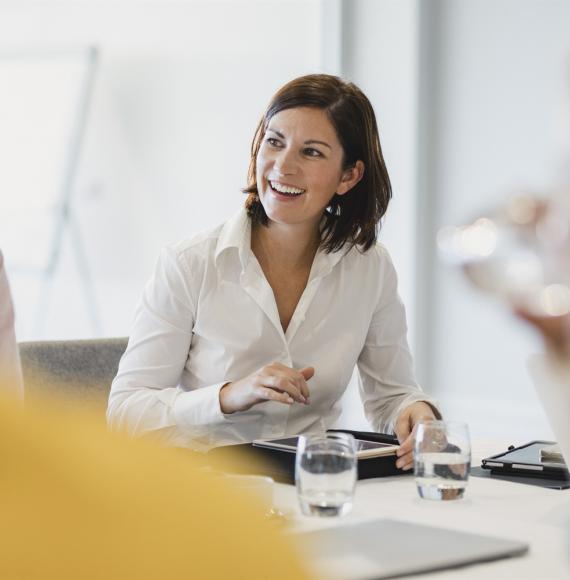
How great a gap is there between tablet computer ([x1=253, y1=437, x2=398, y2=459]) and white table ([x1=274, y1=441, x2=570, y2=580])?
4cm

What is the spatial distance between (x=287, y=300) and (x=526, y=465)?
2.50 ft

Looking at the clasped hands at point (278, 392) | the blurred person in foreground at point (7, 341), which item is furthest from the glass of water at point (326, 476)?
the blurred person in foreground at point (7, 341)

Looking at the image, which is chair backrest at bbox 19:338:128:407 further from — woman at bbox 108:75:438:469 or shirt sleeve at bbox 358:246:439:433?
shirt sleeve at bbox 358:246:439:433

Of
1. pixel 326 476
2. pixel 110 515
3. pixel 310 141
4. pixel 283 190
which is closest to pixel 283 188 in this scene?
pixel 283 190

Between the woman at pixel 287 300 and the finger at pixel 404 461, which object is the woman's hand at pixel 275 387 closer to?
the woman at pixel 287 300

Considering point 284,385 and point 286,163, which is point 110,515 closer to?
point 284,385

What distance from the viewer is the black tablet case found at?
1487 millimetres

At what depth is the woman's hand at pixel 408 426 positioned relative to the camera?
1.56 metres

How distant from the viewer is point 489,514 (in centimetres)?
132

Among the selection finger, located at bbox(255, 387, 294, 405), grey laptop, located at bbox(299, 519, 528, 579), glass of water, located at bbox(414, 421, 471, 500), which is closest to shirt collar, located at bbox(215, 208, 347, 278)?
finger, located at bbox(255, 387, 294, 405)

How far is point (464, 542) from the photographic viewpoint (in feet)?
3.58

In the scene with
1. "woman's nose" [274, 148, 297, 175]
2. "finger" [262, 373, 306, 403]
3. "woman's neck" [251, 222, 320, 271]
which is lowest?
"finger" [262, 373, 306, 403]

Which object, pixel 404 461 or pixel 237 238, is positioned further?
pixel 237 238

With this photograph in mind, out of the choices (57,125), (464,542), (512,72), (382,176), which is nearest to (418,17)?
(512,72)
